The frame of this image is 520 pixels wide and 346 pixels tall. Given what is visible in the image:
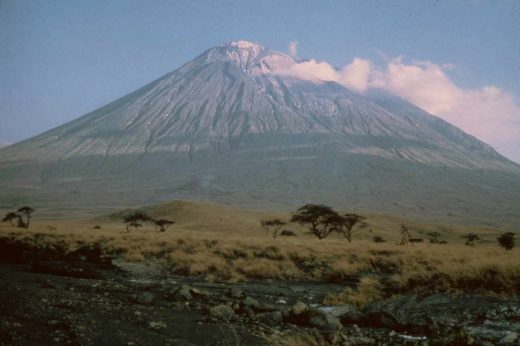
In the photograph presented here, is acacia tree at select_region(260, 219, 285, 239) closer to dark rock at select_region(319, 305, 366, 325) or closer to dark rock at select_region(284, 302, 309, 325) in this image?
dark rock at select_region(319, 305, 366, 325)

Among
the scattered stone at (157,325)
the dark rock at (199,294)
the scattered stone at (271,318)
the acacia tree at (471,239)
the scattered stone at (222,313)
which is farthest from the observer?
the acacia tree at (471,239)

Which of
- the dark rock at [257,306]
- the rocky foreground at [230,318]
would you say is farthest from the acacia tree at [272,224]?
the dark rock at [257,306]

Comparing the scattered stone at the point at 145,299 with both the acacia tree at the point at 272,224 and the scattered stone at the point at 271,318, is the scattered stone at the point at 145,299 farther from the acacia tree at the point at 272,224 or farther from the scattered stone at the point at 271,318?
the acacia tree at the point at 272,224

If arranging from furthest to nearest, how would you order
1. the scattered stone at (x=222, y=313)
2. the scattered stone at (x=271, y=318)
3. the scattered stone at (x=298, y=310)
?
the scattered stone at (x=222, y=313), the scattered stone at (x=298, y=310), the scattered stone at (x=271, y=318)

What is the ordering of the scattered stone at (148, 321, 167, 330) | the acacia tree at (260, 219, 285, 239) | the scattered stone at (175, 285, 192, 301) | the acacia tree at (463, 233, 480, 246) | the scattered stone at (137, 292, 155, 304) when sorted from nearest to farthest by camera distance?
the scattered stone at (148, 321, 167, 330)
the scattered stone at (137, 292, 155, 304)
the scattered stone at (175, 285, 192, 301)
the acacia tree at (463, 233, 480, 246)
the acacia tree at (260, 219, 285, 239)

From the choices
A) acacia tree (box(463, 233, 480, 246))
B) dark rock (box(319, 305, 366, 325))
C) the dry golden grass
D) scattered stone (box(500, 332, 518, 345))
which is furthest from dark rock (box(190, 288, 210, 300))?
acacia tree (box(463, 233, 480, 246))

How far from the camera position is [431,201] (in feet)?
534

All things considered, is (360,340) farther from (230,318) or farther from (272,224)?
(272,224)

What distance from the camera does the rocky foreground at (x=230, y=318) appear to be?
8.82 m

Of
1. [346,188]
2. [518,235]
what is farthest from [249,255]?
[346,188]

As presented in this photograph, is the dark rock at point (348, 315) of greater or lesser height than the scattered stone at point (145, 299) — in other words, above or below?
above

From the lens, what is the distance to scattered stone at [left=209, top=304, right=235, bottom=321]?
11.2 metres

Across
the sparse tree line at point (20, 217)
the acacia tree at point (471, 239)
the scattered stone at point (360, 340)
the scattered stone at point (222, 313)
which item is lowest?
the acacia tree at point (471, 239)

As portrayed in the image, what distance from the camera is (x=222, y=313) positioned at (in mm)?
11422
